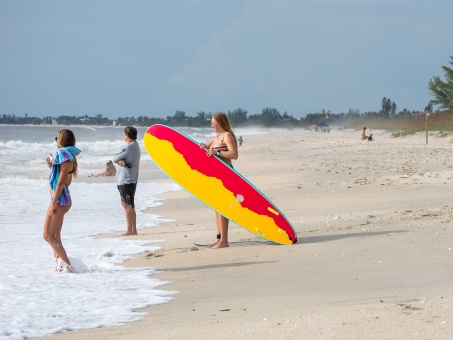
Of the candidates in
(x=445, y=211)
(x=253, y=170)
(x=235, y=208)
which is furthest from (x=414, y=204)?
(x=253, y=170)

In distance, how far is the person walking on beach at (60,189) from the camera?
6516 millimetres

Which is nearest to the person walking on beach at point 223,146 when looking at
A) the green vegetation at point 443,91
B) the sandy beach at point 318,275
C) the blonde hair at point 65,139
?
the sandy beach at point 318,275

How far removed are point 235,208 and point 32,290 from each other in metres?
2.64

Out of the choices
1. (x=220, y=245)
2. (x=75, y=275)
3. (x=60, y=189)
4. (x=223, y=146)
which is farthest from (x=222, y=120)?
(x=75, y=275)

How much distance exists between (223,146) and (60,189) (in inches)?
78.7

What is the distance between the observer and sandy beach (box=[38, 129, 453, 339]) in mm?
4355

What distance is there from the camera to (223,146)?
784 centimetres

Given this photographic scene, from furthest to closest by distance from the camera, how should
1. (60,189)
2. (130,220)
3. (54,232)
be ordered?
(130,220) < (54,232) < (60,189)

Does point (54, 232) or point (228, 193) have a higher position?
point (228, 193)

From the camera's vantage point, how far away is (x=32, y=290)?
5.89m

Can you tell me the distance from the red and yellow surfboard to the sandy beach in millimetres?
224

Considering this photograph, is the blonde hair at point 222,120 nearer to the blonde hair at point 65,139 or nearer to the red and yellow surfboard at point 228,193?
the red and yellow surfboard at point 228,193

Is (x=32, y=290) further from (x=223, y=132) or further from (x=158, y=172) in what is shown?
(x=158, y=172)

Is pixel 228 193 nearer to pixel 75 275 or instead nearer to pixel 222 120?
pixel 222 120
